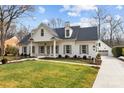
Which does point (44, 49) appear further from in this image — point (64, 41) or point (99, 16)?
point (99, 16)

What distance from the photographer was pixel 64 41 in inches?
754

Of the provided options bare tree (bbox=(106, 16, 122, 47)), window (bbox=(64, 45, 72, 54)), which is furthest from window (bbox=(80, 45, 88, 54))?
bare tree (bbox=(106, 16, 122, 47))

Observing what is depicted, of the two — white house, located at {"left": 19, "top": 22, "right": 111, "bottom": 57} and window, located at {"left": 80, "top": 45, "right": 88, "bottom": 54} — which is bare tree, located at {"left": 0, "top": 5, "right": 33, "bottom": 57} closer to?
white house, located at {"left": 19, "top": 22, "right": 111, "bottom": 57}

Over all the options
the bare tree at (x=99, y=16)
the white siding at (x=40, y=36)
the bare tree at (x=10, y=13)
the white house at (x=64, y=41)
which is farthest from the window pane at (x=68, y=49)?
the bare tree at (x=10, y=13)

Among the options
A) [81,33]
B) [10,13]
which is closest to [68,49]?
[81,33]

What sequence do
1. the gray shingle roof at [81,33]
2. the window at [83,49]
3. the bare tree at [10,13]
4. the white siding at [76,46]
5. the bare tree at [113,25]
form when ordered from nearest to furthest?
1. the white siding at [76,46]
2. the window at [83,49]
3. the gray shingle roof at [81,33]
4. the bare tree at [113,25]
5. the bare tree at [10,13]

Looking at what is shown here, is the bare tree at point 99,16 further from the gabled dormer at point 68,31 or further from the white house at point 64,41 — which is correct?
the gabled dormer at point 68,31

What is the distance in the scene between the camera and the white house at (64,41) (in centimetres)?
1837

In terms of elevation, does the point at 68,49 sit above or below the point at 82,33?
below

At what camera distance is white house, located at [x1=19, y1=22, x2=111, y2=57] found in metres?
18.4

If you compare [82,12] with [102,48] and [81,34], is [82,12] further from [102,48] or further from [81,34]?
[102,48]
